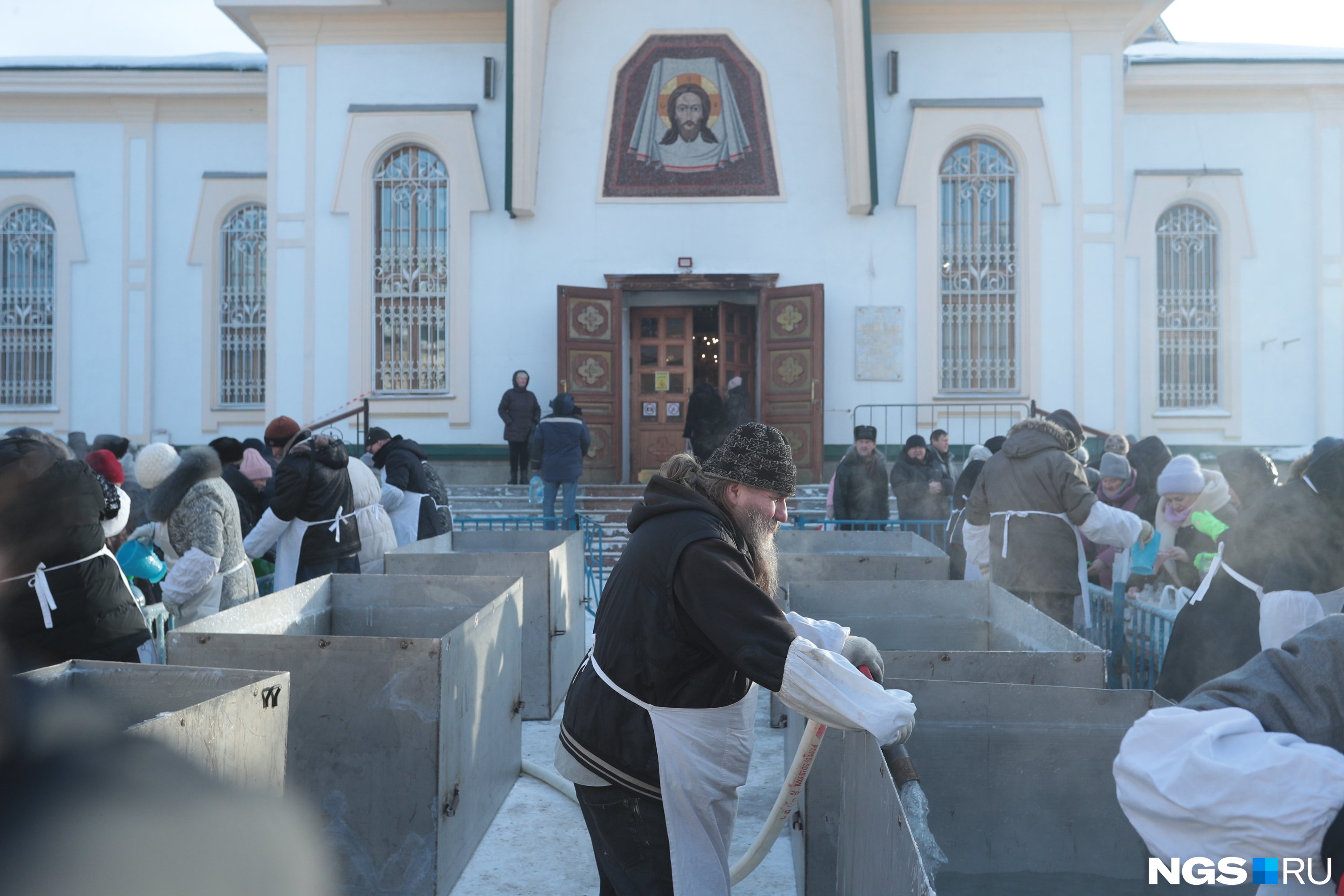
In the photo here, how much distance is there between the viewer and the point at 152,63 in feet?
54.2

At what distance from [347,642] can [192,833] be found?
1.72 m

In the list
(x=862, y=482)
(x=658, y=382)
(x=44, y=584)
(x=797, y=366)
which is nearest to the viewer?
(x=44, y=584)

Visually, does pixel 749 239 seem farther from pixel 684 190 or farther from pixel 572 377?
pixel 572 377

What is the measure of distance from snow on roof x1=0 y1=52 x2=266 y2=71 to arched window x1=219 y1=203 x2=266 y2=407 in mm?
2151

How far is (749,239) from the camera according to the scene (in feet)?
47.0

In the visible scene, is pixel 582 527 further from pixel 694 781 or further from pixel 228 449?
pixel 694 781

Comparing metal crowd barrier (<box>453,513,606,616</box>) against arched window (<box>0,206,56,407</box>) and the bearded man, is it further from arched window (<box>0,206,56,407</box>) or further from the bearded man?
arched window (<box>0,206,56,407</box>)

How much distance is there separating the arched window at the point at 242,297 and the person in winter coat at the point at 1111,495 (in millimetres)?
13388

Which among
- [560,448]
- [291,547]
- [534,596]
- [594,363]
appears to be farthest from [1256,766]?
[594,363]

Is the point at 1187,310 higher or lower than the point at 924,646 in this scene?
higher

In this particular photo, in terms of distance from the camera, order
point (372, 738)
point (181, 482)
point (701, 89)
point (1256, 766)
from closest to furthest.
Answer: point (1256, 766)
point (372, 738)
point (181, 482)
point (701, 89)

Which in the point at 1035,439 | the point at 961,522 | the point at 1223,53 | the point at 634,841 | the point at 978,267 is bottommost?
the point at 634,841

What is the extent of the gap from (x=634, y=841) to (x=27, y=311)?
1787cm

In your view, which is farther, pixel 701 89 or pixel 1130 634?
pixel 701 89
